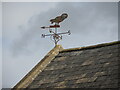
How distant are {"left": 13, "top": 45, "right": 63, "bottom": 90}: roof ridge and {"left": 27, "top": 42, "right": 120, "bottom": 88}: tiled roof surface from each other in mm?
167

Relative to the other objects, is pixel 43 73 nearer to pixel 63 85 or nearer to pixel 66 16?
pixel 63 85

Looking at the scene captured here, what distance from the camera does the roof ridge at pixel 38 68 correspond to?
27.8 feet

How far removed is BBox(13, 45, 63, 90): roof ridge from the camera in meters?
8.48

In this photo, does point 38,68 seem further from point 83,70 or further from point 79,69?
point 83,70

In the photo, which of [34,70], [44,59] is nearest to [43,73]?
[34,70]

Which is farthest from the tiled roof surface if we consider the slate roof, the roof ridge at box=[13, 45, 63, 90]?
the roof ridge at box=[13, 45, 63, 90]

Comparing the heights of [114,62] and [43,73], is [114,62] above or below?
above

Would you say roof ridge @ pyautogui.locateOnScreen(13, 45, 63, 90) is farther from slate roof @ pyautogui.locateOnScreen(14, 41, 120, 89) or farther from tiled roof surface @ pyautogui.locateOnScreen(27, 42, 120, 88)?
tiled roof surface @ pyautogui.locateOnScreen(27, 42, 120, 88)

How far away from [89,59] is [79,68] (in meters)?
Result: 0.54

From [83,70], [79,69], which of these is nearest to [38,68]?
[79,69]

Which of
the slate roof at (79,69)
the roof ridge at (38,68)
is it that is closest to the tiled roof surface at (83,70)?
the slate roof at (79,69)

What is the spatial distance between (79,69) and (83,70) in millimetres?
193

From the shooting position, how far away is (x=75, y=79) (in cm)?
701

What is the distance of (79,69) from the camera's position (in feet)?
24.8
